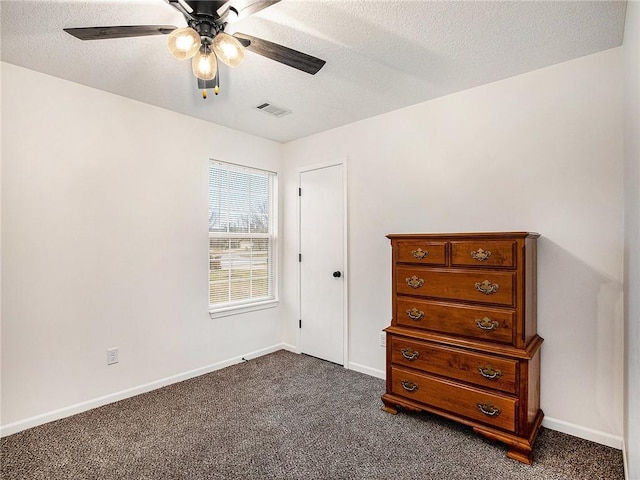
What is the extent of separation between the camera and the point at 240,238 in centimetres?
378

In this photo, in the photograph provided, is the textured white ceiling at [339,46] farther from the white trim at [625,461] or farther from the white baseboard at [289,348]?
the white baseboard at [289,348]

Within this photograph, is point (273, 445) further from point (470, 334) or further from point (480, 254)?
point (480, 254)

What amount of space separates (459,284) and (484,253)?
258mm

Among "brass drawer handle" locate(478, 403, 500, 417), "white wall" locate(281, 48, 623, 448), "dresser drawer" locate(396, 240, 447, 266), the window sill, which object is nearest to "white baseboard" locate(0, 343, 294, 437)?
the window sill

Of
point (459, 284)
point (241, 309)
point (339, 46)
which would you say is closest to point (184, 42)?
point (339, 46)

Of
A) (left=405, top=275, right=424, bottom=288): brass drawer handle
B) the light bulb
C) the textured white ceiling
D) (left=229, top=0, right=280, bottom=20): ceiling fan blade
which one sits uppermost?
the textured white ceiling

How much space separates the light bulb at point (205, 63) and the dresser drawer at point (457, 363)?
207 cm

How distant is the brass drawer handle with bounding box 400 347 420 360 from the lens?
2488 mm

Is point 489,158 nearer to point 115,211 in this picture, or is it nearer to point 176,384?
point 115,211

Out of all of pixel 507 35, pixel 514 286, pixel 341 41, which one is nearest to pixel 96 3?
pixel 341 41

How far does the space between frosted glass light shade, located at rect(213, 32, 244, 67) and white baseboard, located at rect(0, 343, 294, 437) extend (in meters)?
2.60

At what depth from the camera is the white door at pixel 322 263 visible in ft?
11.7

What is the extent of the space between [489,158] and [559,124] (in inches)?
18.3

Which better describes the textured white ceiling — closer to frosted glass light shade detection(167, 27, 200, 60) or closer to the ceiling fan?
the ceiling fan
